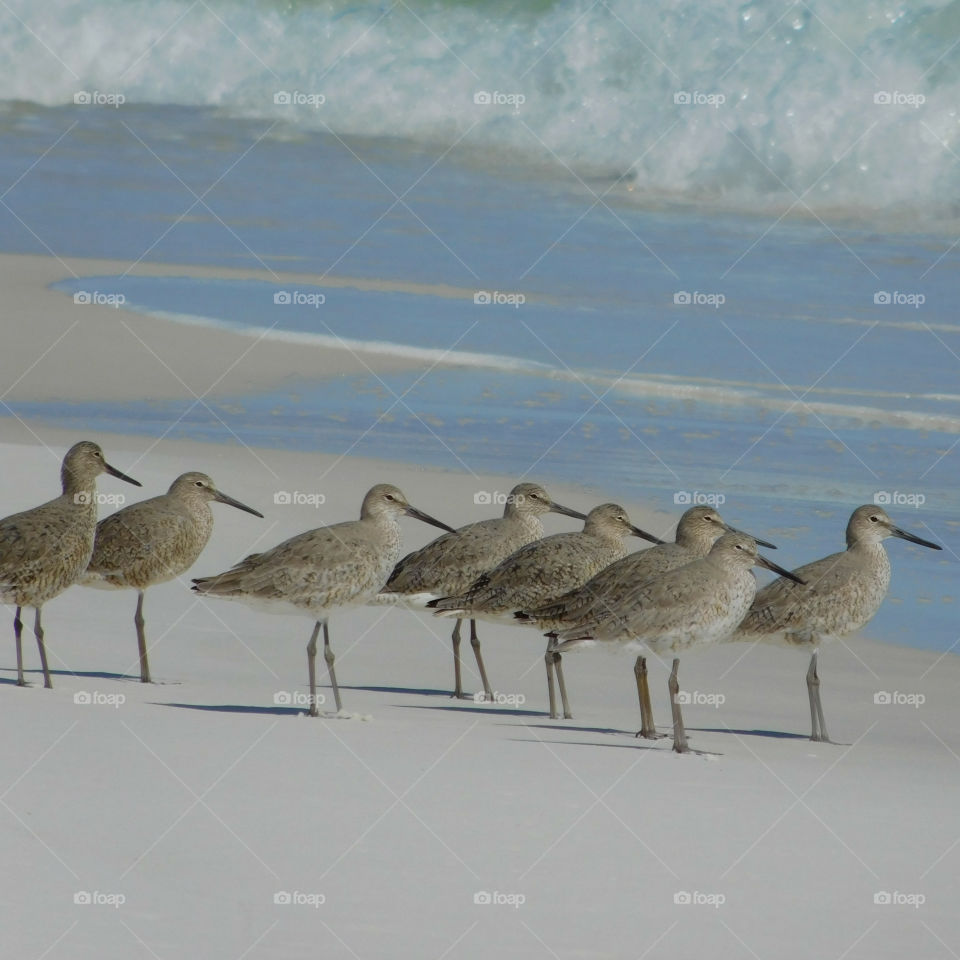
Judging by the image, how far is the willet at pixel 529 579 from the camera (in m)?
9.40

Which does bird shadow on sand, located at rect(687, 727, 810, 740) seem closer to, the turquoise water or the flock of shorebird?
the flock of shorebird

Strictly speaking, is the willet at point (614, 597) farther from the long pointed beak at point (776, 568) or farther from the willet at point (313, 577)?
the willet at point (313, 577)

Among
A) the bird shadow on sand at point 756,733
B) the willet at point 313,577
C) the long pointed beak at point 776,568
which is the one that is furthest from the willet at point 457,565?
the long pointed beak at point 776,568

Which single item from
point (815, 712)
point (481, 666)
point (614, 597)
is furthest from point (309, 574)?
point (815, 712)

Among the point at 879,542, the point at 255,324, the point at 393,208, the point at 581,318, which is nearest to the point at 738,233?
the point at 393,208

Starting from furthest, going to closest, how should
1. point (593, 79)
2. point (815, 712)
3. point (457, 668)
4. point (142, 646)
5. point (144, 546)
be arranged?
point (593, 79) → point (457, 668) → point (144, 546) → point (142, 646) → point (815, 712)

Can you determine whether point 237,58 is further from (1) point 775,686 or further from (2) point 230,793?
(2) point 230,793

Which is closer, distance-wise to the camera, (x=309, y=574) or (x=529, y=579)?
(x=309, y=574)

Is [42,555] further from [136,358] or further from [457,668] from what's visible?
[136,358]

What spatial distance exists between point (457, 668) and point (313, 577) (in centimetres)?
112

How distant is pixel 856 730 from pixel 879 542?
125 centimetres

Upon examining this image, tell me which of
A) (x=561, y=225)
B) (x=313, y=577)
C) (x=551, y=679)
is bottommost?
(x=551, y=679)

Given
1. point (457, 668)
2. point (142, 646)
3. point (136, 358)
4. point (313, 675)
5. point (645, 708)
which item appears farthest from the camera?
point (136, 358)

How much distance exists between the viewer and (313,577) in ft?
29.2
